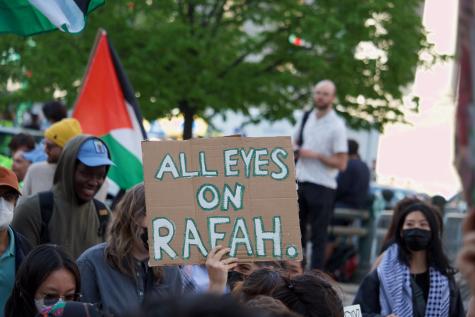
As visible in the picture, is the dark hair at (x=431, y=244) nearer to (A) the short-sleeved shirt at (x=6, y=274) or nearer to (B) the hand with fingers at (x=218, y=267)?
(B) the hand with fingers at (x=218, y=267)

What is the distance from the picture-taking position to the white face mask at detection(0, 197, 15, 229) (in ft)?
17.8

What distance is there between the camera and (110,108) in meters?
9.55

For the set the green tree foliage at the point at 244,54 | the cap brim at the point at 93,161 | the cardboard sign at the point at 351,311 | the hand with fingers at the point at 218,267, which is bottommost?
the cardboard sign at the point at 351,311

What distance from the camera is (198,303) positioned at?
206 cm

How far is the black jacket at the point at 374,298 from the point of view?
7086 mm

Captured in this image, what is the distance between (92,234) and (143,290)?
104cm

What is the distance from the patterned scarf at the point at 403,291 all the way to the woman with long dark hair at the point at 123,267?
1843 millimetres

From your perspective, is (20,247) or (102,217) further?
(102,217)

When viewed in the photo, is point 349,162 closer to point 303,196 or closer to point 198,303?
point 303,196

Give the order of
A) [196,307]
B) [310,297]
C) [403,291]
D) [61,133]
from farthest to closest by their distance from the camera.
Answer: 1. [61,133]
2. [403,291]
3. [310,297]
4. [196,307]

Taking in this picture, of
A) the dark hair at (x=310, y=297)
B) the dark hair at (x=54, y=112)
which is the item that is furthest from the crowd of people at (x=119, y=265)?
the dark hair at (x=54, y=112)

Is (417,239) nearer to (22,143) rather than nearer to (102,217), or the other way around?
(102,217)

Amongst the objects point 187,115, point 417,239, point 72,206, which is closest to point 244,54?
point 187,115

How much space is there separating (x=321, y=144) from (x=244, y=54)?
4.32m
